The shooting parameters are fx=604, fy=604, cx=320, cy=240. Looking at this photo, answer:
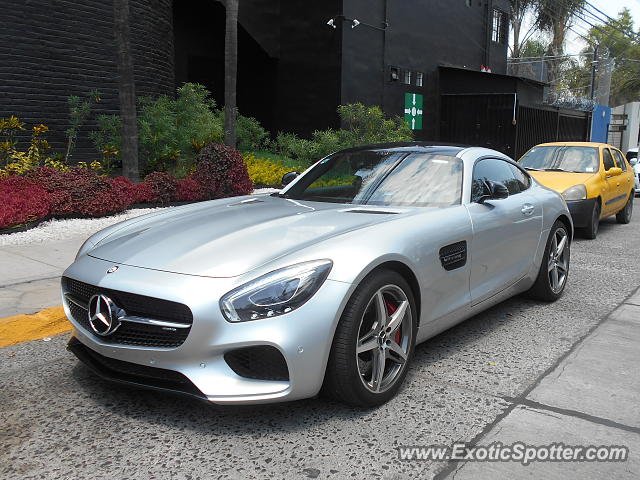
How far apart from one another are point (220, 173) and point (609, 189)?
6.68 m

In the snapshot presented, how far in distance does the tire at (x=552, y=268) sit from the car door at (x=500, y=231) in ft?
1.14

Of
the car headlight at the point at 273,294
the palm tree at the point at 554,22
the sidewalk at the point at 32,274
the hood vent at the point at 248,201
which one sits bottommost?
the sidewalk at the point at 32,274

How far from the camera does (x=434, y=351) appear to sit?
14.4 ft

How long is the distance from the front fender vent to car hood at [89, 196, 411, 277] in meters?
0.40

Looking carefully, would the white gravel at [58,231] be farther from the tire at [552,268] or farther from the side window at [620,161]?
the side window at [620,161]

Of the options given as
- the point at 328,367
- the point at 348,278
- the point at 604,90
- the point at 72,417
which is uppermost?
the point at 604,90

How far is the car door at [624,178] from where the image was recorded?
1095 centimetres

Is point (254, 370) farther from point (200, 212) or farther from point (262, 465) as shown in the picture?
point (200, 212)

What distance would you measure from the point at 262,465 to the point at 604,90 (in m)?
40.3

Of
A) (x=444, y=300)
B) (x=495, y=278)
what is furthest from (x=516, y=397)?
(x=495, y=278)

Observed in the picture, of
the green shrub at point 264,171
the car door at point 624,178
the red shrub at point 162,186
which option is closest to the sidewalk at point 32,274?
the red shrub at point 162,186

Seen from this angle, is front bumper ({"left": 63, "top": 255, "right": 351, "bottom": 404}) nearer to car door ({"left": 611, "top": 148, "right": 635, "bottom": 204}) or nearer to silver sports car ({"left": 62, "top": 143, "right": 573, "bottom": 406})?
silver sports car ({"left": 62, "top": 143, "right": 573, "bottom": 406})

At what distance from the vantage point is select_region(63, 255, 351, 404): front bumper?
289cm

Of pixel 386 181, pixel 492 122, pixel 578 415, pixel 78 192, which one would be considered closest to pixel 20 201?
pixel 78 192
